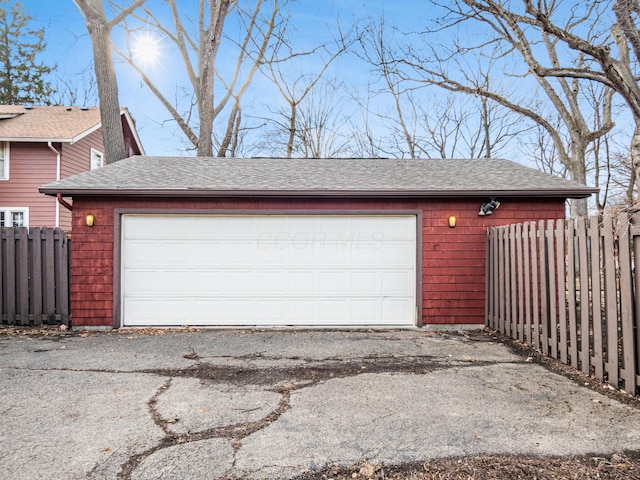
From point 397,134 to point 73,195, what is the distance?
16.2m

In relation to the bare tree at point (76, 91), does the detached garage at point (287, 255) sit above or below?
below

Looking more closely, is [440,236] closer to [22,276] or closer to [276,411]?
[276,411]

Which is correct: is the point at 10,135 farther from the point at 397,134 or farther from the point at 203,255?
the point at 397,134

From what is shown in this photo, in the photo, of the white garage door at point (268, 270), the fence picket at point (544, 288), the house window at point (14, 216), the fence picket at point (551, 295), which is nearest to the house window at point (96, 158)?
the house window at point (14, 216)

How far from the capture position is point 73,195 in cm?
673

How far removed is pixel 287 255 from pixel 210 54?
973 centimetres

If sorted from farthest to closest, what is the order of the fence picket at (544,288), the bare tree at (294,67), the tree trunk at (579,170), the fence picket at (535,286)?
1. the bare tree at (294,67)
2. the tree trunk at (579,170)
3. the fence picket at (535,286)
4. the fence picket at (544,288)

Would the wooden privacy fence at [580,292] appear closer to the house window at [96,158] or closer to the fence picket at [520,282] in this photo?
the fence picket at [520,282]

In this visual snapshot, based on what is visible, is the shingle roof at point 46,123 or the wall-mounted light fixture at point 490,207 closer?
the wall-mounted light fixture at point 490,207

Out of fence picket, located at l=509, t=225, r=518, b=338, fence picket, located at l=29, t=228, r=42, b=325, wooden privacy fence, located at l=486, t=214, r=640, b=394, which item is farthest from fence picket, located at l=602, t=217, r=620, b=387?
fence picket, located at l=29, t=228, r=42, b=325

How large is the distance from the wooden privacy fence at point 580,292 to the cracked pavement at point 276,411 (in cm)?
39

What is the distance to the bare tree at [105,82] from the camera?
11125mm

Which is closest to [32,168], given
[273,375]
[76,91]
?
[76,91]

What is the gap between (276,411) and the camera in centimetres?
334
